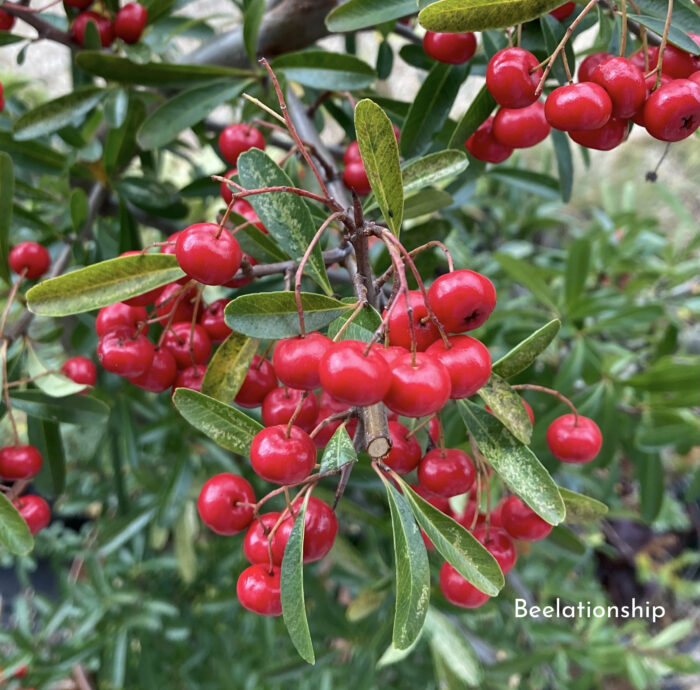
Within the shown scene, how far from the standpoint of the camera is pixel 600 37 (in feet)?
1.74

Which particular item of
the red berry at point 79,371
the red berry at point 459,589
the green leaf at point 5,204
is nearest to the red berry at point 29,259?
the green leaf at point 5,204

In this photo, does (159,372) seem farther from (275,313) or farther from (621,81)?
(621,81)

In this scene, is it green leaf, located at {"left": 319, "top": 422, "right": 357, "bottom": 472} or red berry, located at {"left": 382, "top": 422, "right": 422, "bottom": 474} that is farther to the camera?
red berry, located at {"left": 382, "top": 422, "right": 422, "bottom": 474}

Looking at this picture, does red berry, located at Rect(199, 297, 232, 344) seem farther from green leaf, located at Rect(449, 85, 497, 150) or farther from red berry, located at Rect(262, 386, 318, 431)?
Result: green leaf, located at Rect(449, 85, 497, 150)

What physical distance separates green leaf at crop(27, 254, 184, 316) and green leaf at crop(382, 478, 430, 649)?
0.24 meters

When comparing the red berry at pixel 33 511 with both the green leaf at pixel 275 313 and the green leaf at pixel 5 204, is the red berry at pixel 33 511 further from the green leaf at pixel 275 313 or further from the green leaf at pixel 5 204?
the green leaf at pixel 275 313

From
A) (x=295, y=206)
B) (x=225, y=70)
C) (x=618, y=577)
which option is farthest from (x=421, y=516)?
(x=618, y=577)

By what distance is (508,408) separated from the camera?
1.42 ft

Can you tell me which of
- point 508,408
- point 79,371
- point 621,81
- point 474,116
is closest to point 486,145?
point 474,116

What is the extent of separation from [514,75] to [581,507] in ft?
1.14

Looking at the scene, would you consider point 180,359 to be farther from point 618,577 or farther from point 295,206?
point 618,577

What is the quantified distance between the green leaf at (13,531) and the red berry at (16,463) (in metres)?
0.08

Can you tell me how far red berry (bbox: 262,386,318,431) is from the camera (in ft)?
1.56

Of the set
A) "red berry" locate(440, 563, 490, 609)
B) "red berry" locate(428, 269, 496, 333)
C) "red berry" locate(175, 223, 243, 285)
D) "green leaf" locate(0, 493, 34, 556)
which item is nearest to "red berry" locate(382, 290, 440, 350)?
"red berry" locate(428, 269, 496, 333)
